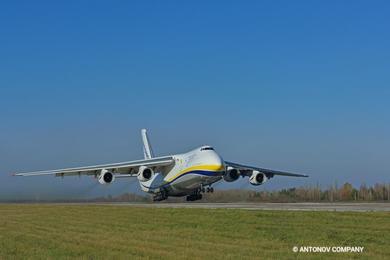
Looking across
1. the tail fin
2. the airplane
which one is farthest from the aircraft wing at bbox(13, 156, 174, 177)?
the tail fin

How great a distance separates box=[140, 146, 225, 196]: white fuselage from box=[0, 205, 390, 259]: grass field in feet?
50.0

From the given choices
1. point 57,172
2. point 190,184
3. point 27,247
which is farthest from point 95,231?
point 57,172

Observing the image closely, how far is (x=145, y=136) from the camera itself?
2547 inches

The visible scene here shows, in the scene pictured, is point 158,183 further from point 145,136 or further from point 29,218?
point 29,218

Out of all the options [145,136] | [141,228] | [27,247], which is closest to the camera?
[27,247]

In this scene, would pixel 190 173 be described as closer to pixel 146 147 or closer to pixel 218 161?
pixel 218 161

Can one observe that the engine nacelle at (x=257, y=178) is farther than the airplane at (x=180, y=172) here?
Yes

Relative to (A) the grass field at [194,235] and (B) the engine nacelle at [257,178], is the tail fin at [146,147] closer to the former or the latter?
(B) the engine nacelle at [257,178]

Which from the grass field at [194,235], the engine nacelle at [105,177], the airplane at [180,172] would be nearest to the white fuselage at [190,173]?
the airplane at [180,172]

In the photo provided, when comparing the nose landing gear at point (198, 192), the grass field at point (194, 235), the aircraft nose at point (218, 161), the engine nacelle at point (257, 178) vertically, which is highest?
the aircraft nose at point (218, 161)

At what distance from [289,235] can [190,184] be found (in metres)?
28.7

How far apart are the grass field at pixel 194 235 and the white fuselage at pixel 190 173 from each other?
601 inches

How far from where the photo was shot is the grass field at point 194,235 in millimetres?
15102

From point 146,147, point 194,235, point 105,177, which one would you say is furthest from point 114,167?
point 194,235
